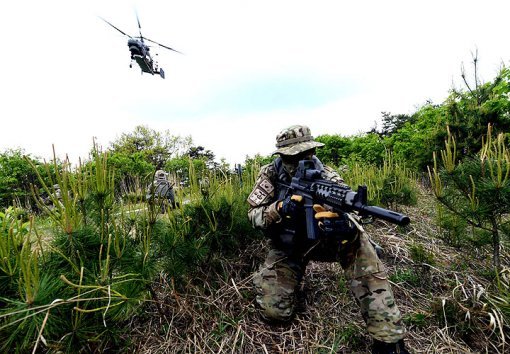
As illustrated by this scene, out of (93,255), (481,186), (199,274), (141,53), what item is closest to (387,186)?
(481,186)

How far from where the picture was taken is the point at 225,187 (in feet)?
8.67

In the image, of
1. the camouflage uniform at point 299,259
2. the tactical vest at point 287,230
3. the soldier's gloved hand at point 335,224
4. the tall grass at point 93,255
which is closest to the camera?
the tall grass at point 93,255

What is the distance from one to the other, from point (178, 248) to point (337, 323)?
148 cm

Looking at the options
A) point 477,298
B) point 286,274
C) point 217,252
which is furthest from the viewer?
point 217,252

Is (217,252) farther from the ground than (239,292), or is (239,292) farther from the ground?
(217,252)

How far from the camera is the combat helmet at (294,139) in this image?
234 centimetres

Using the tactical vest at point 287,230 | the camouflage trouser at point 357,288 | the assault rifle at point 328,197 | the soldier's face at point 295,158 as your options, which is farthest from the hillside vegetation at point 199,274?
the assault rifle at point 328,197

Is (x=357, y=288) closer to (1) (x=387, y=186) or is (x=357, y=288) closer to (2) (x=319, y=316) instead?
(2) (x=319, y=316)

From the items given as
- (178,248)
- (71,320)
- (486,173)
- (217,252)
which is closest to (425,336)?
(486,173)

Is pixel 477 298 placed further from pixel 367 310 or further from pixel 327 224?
pixel 327 224

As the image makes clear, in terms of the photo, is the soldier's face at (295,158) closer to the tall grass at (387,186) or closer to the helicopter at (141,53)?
the tall grass at (387,186)

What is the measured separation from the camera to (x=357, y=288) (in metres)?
1.86

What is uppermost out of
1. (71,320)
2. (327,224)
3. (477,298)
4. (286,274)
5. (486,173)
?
(486,173)

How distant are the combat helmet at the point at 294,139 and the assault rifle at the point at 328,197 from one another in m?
0.20
